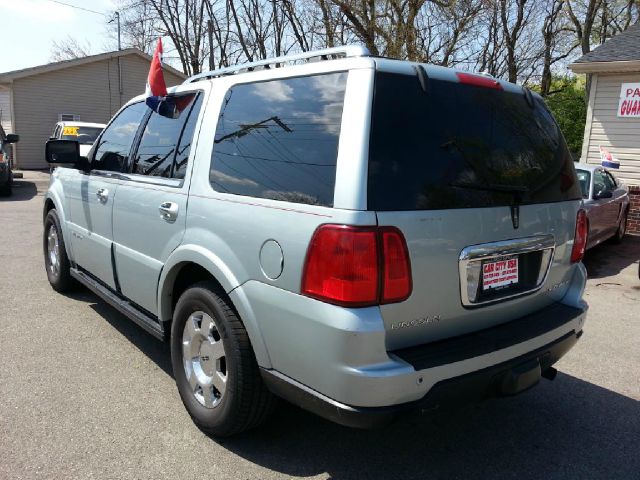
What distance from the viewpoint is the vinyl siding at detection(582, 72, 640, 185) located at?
10758mm

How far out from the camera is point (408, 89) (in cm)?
236

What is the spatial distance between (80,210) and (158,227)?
167 centimetres

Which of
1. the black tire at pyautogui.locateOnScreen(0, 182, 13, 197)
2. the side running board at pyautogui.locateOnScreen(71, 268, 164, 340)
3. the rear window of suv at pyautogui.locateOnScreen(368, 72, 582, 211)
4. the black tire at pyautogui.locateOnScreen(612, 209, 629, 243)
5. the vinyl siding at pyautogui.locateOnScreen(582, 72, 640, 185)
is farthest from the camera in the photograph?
the black tire at pyautogui.locateOnScreen(0, 182, 13, 197)

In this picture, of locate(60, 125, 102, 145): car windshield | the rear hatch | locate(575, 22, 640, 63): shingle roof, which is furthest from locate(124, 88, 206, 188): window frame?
locate(60, 125, 102, 145): car windshield

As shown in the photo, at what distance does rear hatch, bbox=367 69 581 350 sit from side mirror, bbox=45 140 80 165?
3.11m

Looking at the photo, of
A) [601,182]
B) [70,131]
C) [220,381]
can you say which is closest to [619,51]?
[601,182]

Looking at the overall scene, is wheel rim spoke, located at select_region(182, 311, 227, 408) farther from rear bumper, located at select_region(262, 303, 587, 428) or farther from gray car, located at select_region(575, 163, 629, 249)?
gray car, located at select_region(575, 163, 629, 249)

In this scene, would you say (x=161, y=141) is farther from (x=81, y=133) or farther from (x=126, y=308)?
(x=81, y=133)

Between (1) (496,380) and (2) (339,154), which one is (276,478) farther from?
(2) (339,154)

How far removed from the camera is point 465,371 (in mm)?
2324

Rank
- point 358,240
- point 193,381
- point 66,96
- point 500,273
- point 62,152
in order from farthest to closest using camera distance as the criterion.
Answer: point 66,96 → point 62,152 → point 193,381 → point 500,273 → point 358,240

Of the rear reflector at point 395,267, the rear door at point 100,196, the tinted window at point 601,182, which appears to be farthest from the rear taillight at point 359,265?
the tinted window at point 601,182

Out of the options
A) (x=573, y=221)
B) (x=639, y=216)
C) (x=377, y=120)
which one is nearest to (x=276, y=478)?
(x=377, y=120)

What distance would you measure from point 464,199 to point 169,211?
66.1 inches
